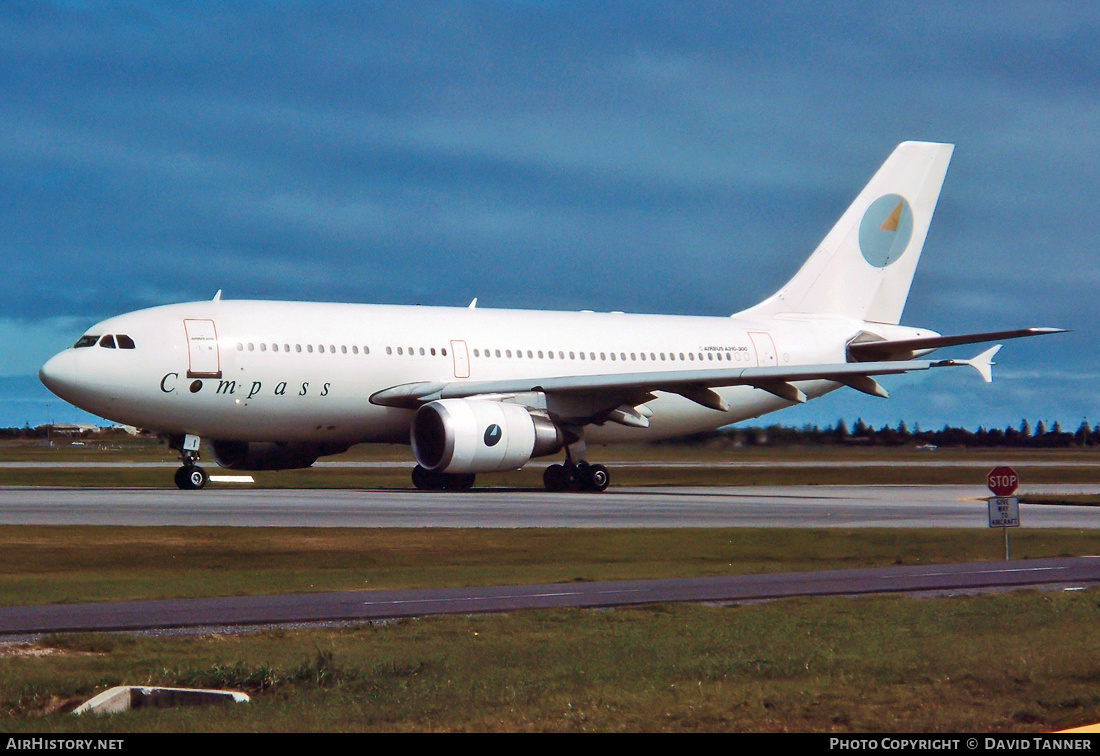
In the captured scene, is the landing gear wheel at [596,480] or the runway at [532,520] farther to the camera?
the landing gear wheel at [596,480]

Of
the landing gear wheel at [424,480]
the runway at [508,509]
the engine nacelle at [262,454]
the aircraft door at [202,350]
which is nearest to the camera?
the runway at [508,509]

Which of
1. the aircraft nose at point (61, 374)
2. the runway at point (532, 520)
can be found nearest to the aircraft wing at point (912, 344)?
the runway at point (532, 520)

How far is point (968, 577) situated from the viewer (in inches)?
648

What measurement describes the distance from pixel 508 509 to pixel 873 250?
22.1 meters

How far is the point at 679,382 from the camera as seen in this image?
114 feet

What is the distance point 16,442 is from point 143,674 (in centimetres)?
12932

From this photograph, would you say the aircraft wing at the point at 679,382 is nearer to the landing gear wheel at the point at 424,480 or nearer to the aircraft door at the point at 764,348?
the landing gear wheel at the point at 424,480

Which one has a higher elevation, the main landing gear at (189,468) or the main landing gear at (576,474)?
the main landing gear at (189,468)

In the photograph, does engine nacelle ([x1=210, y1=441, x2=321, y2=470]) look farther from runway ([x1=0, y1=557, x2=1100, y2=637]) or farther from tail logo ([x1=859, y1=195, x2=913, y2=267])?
runway ([x1=0, y1=557, x2=1100, y2=637])

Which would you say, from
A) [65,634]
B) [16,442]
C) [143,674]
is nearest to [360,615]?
[65,634]

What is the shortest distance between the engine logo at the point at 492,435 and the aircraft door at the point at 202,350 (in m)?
6.40

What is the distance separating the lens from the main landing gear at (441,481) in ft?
121

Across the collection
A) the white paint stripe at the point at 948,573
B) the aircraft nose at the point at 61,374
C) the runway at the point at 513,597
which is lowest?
the white paint stripe at the point at 948,573

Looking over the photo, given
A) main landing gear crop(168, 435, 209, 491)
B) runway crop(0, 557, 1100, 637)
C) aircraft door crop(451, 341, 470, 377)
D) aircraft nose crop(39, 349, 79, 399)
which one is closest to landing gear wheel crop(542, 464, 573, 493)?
aircraft door crop(451, 341, 470, 377)
